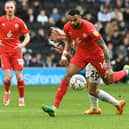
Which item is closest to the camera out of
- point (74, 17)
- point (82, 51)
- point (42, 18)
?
point (74, 17)

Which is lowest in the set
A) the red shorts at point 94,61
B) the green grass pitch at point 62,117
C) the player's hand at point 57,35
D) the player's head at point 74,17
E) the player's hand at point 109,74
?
the green grass pitch at point 62,117

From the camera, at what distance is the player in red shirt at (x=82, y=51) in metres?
12.7

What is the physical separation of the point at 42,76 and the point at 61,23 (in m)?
2.92

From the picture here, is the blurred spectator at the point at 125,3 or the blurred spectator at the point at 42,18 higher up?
the blurred spectator at the point at 125,3

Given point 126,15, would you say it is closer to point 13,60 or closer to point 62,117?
point 13,60

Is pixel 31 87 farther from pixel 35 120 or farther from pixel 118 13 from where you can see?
pixel 35 120

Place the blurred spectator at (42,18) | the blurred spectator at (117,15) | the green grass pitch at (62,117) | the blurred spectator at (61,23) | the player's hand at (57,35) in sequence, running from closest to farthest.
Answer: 1. the green grass pitch at (62,117)
2. the player's hand at (57,35)
3. the blurred spectator at (61,23)
4. the blurred spectator at (42,18)
5. the blurred spectator at (117,15)

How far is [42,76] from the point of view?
26984 millimetres

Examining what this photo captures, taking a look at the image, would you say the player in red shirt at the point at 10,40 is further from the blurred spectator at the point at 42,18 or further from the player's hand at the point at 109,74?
the blurred spectator at the point at 42,18

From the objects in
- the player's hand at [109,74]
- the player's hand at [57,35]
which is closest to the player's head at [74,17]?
the player's hand at [57,35]

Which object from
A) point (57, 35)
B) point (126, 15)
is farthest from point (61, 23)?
point (57, 35)

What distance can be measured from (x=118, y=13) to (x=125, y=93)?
9.80m

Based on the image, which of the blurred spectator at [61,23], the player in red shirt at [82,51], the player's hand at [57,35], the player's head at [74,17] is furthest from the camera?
the blurred spectator at [61,23]

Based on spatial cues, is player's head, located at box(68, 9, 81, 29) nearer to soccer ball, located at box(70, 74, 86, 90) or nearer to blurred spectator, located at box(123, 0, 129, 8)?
soccer ball, located at box(70, 74, 86, 90)
